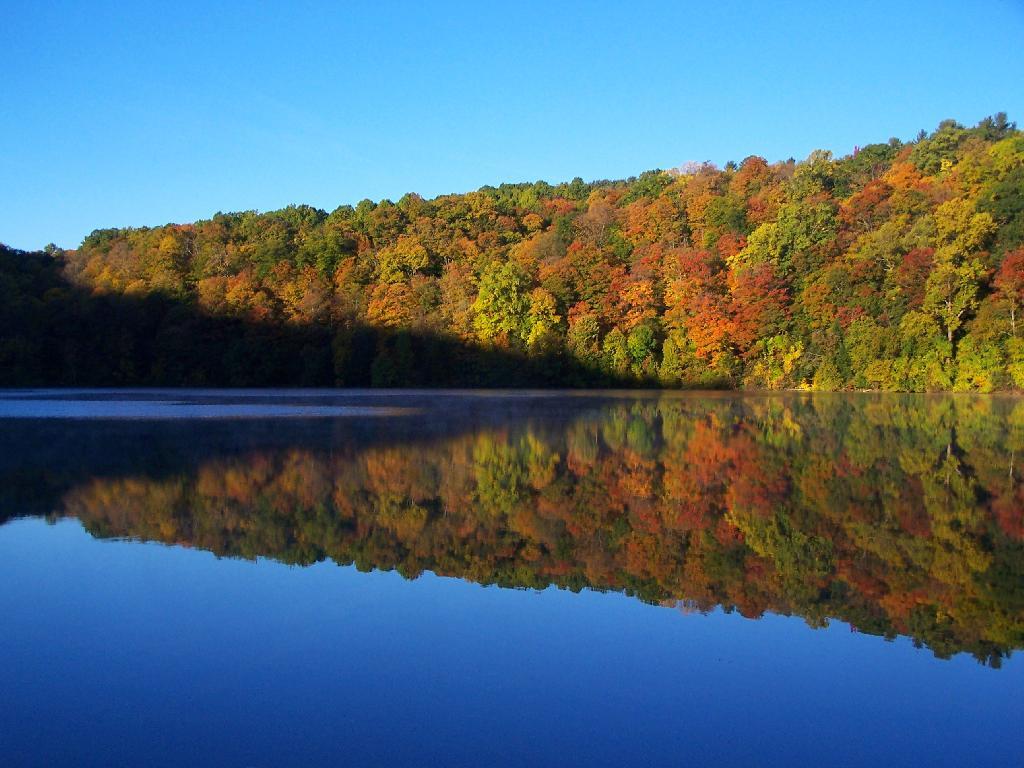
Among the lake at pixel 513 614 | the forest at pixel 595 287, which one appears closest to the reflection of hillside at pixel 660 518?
the lake at pixel 513 614

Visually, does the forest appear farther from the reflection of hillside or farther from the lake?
the lake

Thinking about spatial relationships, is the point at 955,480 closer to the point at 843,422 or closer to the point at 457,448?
the point at 457,448

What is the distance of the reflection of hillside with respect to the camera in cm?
574

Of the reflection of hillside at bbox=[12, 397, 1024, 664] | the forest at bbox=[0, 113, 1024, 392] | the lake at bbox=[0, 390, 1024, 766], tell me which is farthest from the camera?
the forest at bbox=[0, 113, 1024, 392]

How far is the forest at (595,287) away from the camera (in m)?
36.9

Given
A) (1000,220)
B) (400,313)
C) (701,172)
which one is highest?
(701,172)

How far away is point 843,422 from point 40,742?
1822 cm

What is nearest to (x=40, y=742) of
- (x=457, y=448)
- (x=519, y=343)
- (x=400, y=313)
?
(x=457, y=448)

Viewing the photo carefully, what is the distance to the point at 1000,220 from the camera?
120 feet

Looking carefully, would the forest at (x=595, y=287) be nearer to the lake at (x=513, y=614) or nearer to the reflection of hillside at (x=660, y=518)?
the reflection of hillside at (x=660, y=518)

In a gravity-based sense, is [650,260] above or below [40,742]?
above

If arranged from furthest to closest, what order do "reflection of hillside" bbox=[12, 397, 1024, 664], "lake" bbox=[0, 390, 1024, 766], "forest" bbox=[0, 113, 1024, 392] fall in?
"forest" bbox=[0, 113, 1024, 392] → "reflection of hillside" bbox=[12, 397, 1024, 664] → "lake" bbox=[0, 390, 1024, 766]

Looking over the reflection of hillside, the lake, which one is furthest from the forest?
the lake

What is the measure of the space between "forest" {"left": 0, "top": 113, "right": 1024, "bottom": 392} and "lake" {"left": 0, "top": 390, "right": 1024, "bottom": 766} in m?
27.7
